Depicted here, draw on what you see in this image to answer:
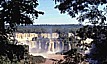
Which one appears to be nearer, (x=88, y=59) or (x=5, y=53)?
(x=5, y=53)

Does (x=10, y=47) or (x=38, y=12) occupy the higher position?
(x=38, y=12)

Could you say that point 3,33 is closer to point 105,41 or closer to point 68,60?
point 68,60

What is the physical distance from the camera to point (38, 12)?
472 inches

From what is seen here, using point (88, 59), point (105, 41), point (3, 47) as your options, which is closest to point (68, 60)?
point (88, 59)

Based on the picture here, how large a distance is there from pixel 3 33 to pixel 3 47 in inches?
21.3

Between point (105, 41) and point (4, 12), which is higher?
point (4, 12)

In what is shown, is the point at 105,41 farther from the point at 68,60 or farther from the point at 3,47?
the point at 3,47

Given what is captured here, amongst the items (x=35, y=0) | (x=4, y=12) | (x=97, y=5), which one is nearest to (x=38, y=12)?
(x=35, y=0)

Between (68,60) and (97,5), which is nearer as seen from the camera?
(97,5)

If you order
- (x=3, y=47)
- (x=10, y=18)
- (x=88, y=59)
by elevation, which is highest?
(x=10, y=18)

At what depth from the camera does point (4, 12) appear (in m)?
11.5

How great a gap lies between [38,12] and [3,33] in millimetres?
1566

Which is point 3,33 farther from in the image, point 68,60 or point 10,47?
point 68,60

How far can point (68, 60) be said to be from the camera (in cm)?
1249
